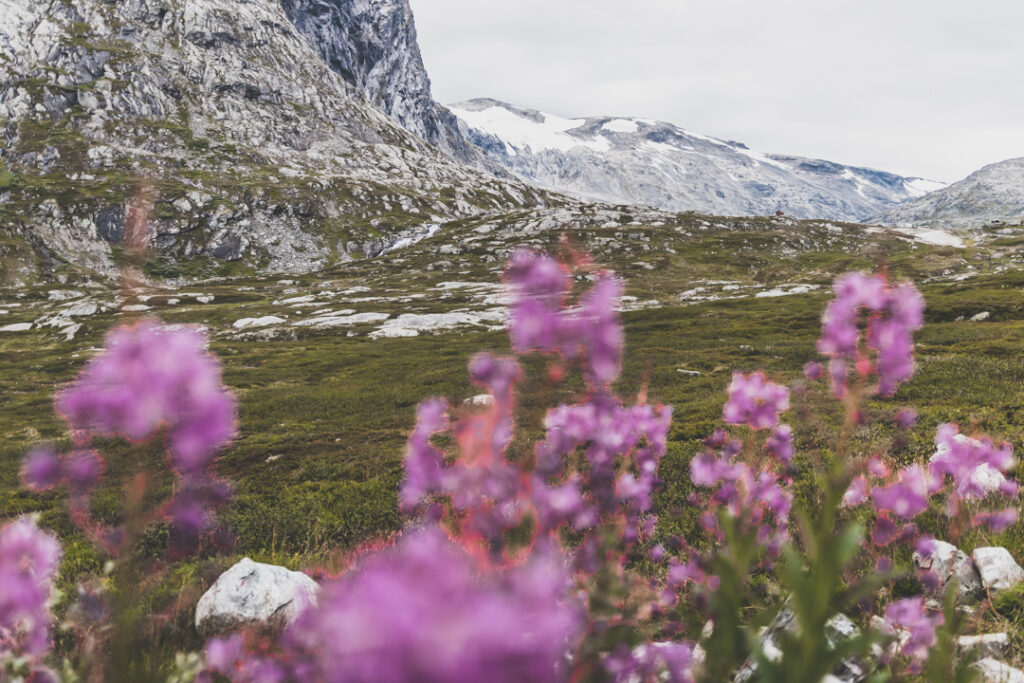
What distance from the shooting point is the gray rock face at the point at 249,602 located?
5.00 m

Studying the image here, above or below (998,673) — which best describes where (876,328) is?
above

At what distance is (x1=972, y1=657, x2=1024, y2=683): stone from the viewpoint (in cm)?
347

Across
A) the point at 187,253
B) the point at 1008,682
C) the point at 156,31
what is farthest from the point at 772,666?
the point at 156,31

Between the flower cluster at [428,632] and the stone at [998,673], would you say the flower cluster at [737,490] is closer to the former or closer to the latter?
the stone at [998,673]

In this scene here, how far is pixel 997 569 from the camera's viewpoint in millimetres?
5012

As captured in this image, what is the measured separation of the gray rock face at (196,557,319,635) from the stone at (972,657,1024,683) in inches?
205

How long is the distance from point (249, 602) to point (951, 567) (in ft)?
21.8

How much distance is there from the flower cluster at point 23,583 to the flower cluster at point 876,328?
374 centimetres

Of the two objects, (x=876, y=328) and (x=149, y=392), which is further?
(x=876, y=328)

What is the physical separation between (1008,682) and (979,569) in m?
2.10

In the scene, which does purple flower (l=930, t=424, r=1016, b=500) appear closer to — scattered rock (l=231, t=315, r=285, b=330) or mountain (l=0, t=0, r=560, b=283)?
scattered rock (l=231, t=315, r=285, b=330)

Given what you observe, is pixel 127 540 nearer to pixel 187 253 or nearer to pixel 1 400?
pixel 1 400

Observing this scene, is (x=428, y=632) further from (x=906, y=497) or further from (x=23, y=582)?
(x=906, y=497)

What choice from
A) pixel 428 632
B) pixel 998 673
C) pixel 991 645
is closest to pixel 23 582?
pixel 428 632
